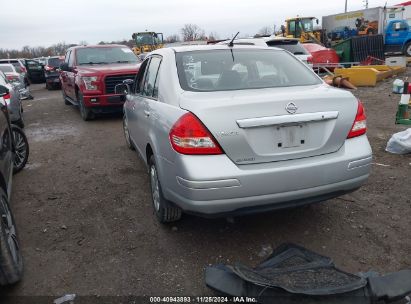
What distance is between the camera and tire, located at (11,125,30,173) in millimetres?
5844

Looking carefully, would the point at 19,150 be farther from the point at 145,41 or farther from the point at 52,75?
the point at 145,41

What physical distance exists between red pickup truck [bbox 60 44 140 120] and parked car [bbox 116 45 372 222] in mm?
5995

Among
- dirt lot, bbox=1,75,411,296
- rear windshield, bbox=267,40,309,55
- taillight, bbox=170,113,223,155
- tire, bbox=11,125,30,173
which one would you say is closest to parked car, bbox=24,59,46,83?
rear windshield, bbox=267,40,309,55

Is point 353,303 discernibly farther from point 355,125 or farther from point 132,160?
point 132,160

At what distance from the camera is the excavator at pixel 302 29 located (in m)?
24.7

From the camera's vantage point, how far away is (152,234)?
3748mm

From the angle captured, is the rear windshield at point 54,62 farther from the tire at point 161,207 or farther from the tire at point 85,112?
the tire at point 161,207

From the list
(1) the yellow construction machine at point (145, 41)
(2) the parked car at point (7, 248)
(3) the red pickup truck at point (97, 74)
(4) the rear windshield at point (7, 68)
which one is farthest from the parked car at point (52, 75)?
(2) the parked car at point (7, 248)

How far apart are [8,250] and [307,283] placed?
85.6 inches

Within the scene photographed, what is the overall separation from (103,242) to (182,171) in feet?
4.24

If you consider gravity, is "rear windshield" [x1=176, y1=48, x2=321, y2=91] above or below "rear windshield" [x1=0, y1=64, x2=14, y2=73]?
above

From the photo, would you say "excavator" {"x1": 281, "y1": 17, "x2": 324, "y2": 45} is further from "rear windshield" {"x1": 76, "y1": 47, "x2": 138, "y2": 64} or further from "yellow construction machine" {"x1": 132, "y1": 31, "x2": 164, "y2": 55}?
"rear windshield" {"x1": 76, "y1": 47, "x2": 138, "y2": 64}

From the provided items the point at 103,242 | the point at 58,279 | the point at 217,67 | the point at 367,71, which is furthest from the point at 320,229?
the point at 367,71

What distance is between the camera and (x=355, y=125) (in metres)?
3.26
